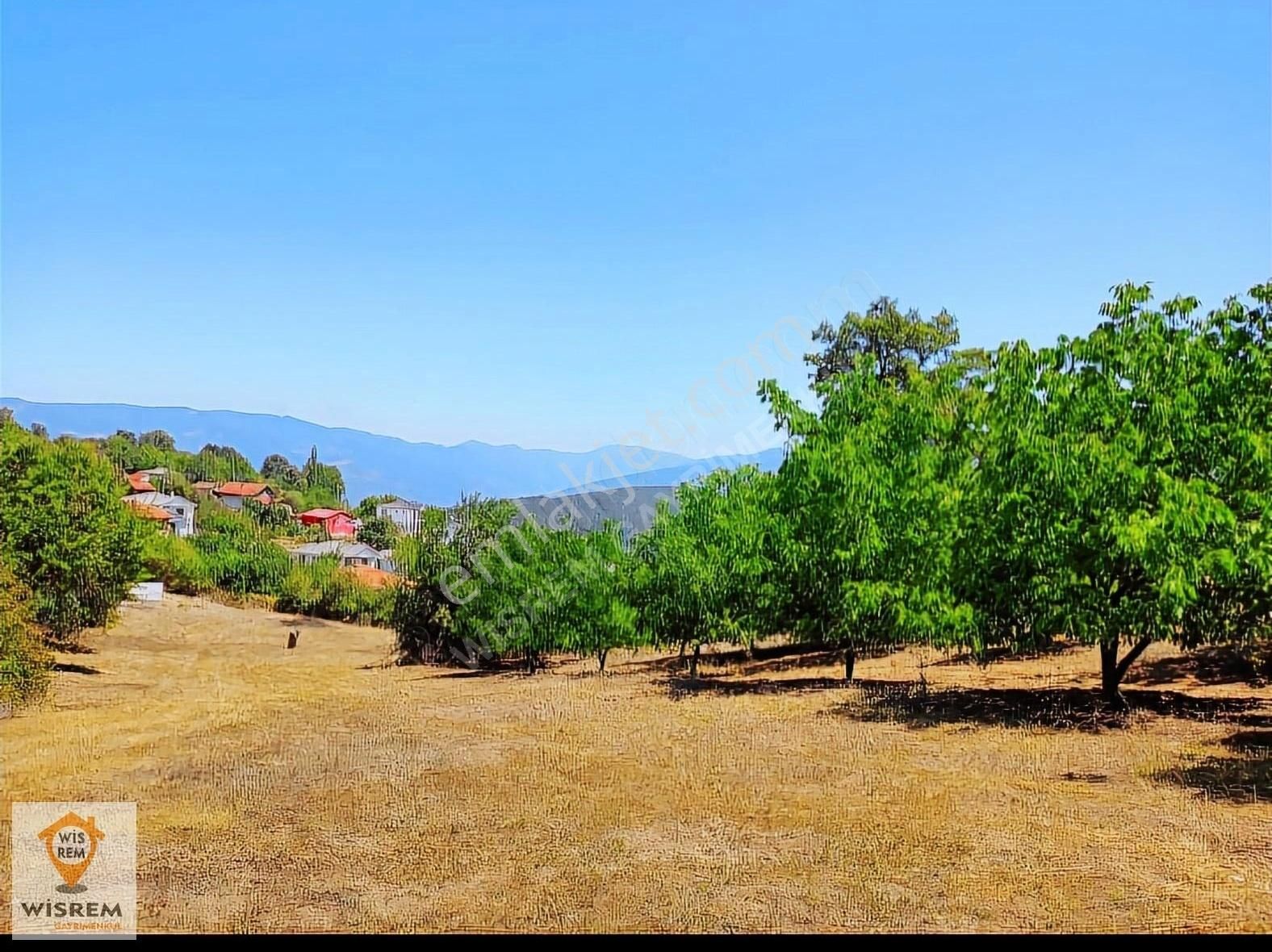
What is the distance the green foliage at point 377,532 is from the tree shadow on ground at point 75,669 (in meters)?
62.3

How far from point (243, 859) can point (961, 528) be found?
11.3 meters

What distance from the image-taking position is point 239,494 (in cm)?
11919

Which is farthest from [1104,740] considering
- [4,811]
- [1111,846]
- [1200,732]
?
[4,811]

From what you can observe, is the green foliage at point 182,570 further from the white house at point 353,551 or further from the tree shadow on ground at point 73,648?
the tree shadow on ground at point 73,648

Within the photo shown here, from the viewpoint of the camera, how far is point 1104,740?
40.7 ft

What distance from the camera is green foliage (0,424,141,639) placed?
88.9 ft

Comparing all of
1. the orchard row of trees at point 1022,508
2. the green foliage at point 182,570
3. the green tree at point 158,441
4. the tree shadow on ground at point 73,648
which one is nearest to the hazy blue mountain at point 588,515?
the orchard row of trees at point 1022,508

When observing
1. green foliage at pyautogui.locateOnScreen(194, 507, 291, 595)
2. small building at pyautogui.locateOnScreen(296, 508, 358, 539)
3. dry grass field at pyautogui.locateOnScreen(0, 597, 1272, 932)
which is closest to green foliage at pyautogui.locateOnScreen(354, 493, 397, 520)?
small building at pyautogui.locateOnScreen(296, 508, 358, 539)

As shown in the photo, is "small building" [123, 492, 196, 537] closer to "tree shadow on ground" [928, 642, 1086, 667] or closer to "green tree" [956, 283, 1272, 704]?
"tree shadow on ground" [928, 642, 1086, 667]

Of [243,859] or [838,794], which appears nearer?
[243,859]

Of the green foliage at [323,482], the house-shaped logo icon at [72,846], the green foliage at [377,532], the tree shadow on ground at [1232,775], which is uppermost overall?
the green foliage at [323,482]

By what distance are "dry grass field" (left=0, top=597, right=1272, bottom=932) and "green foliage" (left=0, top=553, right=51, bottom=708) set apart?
83 centimetres

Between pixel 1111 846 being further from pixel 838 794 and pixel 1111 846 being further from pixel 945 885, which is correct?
pixel 838 794

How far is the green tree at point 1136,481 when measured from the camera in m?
11.7
